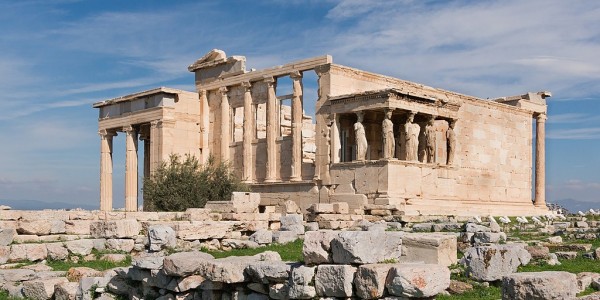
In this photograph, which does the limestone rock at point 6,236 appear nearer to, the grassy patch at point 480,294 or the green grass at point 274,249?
the green grass at point 274,249

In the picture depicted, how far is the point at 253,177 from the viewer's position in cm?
3212

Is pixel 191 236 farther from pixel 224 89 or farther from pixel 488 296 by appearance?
pixel 224 89

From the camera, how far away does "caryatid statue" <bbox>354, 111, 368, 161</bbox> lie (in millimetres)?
27016

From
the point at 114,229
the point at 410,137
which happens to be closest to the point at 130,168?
the point at 410,137

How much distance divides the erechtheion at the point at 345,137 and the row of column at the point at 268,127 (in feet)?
0.14

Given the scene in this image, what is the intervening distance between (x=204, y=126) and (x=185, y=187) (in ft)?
21.0

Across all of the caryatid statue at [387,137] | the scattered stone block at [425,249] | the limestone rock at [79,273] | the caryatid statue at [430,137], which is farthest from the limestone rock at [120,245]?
the caryatid statue at [430,137]

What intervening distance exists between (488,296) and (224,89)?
25.2 metres

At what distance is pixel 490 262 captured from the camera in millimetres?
9719

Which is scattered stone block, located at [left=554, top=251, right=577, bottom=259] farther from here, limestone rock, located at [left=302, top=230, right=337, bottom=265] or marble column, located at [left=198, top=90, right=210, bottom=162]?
marble column, located at [left=198, top=90, right=210, bottom=162]

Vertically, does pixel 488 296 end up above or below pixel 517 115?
below

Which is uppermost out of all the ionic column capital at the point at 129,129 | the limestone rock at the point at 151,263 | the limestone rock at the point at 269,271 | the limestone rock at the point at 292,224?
the ionic column capital at the point at 129,129

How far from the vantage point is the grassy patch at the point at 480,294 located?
8.68 meters

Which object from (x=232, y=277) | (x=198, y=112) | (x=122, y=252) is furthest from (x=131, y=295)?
(x=198, y=112)
